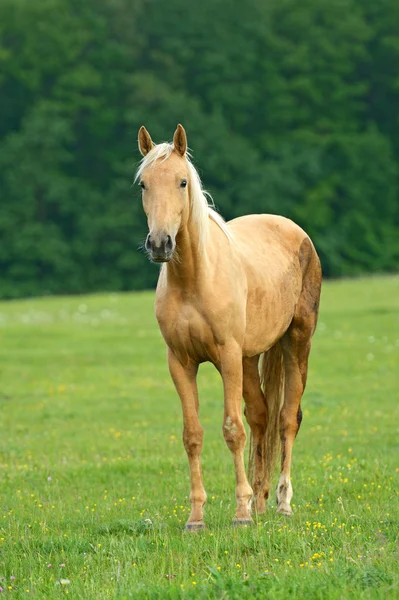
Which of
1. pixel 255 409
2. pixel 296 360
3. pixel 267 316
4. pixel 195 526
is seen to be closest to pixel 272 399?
pixel 255 409

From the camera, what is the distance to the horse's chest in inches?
308

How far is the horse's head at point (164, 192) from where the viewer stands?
712 centimetres

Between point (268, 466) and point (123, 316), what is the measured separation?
82.1 feet

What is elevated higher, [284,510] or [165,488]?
[284,510]

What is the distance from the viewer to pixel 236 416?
26.2 ft

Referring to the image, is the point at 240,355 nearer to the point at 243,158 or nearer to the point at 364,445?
the point at 364,445

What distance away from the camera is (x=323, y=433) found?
1416 cm

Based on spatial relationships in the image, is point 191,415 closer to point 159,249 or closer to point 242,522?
point 242,522

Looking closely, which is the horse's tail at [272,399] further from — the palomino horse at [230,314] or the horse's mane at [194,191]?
the horse's mane at [194,191]

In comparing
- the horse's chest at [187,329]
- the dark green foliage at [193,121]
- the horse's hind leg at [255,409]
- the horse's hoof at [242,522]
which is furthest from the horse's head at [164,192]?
the dark green foliage at [193,121]

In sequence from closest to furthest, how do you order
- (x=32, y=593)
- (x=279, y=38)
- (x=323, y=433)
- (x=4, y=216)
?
1. (x=32, y=593)
2. (x=323, y=433)
3. (x=4, y=216)
4. (x=279, y=38)

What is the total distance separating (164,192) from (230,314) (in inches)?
43.4

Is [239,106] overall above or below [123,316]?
above

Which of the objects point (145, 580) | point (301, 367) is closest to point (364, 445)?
point (301, 367)
